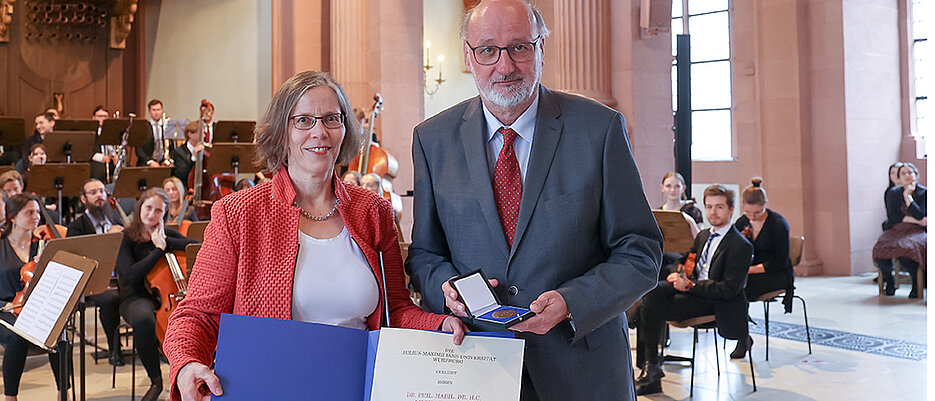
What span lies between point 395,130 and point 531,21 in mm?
9726

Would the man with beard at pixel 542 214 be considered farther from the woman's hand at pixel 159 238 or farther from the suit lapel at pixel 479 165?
the woman's hand at pixel 159 238

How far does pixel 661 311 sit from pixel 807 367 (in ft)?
5.06

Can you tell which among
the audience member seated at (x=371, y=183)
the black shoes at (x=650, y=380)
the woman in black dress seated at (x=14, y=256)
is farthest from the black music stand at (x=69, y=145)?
the black shoes at (x=650, y=380)

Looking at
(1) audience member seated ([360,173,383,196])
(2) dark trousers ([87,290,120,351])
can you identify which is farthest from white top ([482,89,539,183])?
(1) audience member seated ([360,173,383,196])

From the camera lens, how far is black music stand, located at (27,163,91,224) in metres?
9.62

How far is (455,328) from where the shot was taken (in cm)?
199

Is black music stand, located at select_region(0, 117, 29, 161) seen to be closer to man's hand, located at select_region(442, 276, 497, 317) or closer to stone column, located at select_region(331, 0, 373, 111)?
stone column, located at select_region(331, 0, 373, 111)

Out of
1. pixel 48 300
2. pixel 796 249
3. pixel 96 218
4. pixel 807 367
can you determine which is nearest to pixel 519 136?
pixel 48 300

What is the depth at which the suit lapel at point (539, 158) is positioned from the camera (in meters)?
2.17

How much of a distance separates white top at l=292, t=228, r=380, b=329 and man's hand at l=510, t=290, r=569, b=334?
1.59 feet

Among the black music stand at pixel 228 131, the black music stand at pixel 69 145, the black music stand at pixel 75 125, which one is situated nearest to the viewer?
the black music stand at pixel 69 145

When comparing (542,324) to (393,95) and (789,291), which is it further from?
(393,95)

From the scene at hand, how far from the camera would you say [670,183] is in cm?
800

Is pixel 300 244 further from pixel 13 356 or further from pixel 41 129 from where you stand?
pixel 41 129
